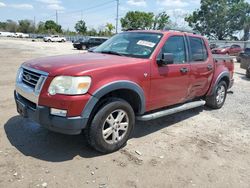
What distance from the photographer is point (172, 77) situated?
4938 millimetres

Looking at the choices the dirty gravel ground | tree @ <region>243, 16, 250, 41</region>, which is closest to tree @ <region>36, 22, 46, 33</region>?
tree @ <region>243, 16, 250, 41</region>

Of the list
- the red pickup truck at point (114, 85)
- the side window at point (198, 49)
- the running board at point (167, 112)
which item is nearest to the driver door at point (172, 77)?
the red pickup truck at point (114, 85)

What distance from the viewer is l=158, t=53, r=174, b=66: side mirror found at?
14.9ft

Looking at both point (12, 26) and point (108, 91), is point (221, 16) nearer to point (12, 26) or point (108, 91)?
point (108, 91)

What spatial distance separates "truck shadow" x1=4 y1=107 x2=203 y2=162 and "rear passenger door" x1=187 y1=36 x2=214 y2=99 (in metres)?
1.09

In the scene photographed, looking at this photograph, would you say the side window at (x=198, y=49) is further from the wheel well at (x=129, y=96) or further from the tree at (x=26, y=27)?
the tree at (x=26, y=27)

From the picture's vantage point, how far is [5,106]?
20.0 feet

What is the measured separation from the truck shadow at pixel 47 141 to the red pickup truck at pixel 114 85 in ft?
1.32

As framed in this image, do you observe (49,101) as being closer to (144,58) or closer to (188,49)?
(144,58)

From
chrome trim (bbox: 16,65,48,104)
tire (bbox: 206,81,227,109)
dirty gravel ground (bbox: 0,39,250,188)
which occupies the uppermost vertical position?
chrome trim (bbox: 16,65,48,104)

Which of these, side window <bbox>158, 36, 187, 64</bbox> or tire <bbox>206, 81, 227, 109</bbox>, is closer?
side window <bbox>158, 36, 187, 64</bbox>

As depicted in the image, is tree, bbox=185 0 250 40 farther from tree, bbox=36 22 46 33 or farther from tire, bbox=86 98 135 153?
tire, bbox=86 98 135 153

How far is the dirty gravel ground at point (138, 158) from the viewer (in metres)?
3.46

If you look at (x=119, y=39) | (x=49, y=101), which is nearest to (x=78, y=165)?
(x=49, y=101)
